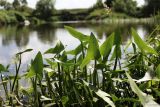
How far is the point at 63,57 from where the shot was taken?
2240mm

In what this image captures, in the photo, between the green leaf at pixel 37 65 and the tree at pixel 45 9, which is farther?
the tree at pixel 45 9

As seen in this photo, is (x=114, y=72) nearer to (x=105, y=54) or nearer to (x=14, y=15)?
(x=105, y=54)

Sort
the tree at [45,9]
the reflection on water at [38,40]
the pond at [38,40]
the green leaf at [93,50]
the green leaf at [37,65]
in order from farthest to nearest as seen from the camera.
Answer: the tree at [45,9], the reflection on water at [38,40], the pond at [38,40], the green leaf at [37,65], the green leaf at [93,50]

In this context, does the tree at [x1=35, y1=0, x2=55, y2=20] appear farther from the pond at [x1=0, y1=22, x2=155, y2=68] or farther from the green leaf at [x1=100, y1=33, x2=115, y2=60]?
the green leaf at [x1=100, y1=33, x2=115, y2=60]

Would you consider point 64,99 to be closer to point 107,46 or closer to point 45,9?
point 107,46

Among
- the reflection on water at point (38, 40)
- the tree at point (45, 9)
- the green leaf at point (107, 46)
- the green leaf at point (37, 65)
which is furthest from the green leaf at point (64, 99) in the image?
the tree at point (45, 9)

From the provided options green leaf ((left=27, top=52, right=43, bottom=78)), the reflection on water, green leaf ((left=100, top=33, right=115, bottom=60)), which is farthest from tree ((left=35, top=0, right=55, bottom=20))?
green leaf ((left=100, top=33, right=115, bottom=60))

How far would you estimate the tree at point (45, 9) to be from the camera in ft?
332

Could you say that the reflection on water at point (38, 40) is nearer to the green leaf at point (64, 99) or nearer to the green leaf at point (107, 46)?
the green leaf at point (107, 46)

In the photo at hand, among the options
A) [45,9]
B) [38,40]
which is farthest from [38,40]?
[45,9]

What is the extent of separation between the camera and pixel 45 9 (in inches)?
4092

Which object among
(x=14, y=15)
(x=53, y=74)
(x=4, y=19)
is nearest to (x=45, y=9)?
(x=14, y=15)

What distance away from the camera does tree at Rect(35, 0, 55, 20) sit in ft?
332

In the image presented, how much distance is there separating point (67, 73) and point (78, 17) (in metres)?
100
